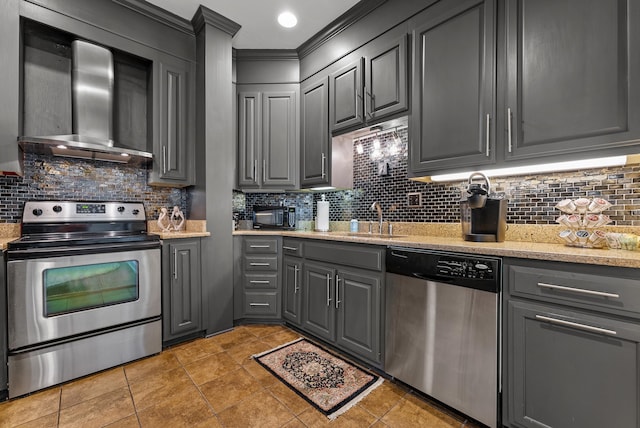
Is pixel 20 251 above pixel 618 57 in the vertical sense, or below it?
below

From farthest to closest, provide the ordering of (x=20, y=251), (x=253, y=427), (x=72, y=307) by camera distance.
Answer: (x=72, y=307), (x=20, y=251), (x=253, y=427)

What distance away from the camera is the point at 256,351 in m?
2.24

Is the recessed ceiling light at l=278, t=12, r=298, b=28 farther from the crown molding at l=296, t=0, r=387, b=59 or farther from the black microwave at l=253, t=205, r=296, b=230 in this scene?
the black microwave at l=253, t=205, r=296, b=230

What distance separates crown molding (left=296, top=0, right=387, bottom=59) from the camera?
89.5 inches

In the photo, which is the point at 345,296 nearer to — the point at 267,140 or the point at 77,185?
the point at 267,140

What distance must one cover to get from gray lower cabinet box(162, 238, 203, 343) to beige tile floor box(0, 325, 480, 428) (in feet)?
1.08

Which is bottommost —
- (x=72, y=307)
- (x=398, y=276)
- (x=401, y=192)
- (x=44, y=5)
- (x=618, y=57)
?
(x=72, y=307)

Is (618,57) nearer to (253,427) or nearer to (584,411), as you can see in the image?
(584,411)

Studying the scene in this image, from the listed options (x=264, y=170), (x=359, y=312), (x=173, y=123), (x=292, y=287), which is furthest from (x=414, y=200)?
(x=173, y=123)

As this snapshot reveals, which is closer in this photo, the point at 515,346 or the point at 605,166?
the point at 515,346

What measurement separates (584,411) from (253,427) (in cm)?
146

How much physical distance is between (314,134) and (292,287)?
149 cm

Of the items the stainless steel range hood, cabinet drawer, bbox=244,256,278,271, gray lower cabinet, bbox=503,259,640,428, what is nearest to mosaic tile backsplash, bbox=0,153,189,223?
the stainless steel range hood

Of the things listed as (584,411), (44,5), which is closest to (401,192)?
(584,411)
